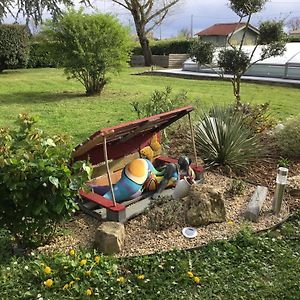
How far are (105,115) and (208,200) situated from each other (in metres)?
6.20

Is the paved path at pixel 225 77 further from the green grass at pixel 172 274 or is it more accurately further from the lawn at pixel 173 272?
the green grass at pixel 172 274

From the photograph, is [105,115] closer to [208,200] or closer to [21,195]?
[208,200]

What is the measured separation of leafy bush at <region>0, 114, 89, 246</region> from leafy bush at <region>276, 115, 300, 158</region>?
156 inches

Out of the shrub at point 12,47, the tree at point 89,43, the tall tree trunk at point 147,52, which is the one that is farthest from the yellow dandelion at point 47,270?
the tall tree trunk at point 147,52

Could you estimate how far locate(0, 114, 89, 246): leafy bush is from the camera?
298 cm

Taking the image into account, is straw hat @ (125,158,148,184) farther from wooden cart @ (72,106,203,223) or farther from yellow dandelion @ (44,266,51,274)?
yellow dandelion @ (44,266,51,274)

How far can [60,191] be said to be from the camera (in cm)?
309

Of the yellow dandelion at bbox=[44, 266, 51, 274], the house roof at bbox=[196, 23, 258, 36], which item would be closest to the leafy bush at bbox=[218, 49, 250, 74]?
the yellow dandelion at bbox=[44, 266, 51, 274]

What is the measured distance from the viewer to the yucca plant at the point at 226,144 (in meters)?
5.59

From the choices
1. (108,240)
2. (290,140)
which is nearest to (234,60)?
(290,140)

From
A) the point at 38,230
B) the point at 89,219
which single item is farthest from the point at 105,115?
the point at 38,230

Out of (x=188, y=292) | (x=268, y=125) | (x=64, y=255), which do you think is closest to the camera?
(x=188, y=292)

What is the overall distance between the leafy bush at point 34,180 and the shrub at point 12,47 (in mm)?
16921

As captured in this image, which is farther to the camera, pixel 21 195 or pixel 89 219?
pixel 89 219
